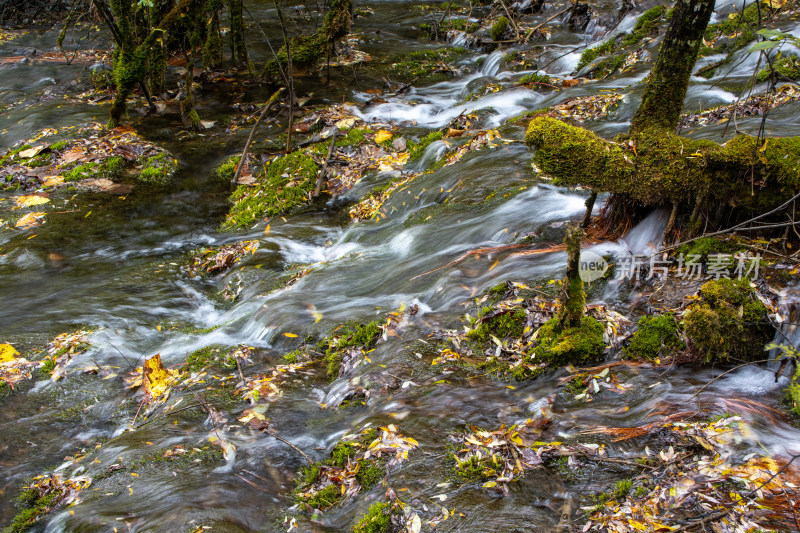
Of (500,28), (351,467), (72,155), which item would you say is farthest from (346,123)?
(351,467)

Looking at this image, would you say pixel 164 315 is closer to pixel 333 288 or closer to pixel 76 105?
pixel 333 288

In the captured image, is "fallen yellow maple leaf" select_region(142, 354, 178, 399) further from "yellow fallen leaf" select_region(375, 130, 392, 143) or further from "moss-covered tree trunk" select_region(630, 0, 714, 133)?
"yellow fallen leaf" select_region(375, 130, 392, 143)

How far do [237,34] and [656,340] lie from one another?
1298 centimetres

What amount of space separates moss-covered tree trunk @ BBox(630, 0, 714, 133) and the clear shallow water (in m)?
0.91

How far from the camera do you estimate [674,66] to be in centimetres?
452

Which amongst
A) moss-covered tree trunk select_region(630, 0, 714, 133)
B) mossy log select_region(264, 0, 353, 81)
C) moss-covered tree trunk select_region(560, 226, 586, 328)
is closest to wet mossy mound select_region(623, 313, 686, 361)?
moss-covered tree trunk select_region(560, 226, 586, 328)

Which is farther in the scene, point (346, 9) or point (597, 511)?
point (346, 9)

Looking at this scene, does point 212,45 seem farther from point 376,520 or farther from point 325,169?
point 376,520

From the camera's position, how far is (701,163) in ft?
13.6

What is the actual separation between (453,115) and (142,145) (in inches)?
253

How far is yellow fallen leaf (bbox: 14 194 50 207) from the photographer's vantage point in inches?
356

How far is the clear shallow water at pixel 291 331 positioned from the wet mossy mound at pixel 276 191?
0.35 metres

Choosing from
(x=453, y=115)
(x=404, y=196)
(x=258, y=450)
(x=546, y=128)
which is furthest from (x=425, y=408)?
(x=453, y=115)

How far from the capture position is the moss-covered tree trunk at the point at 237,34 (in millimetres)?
12406
